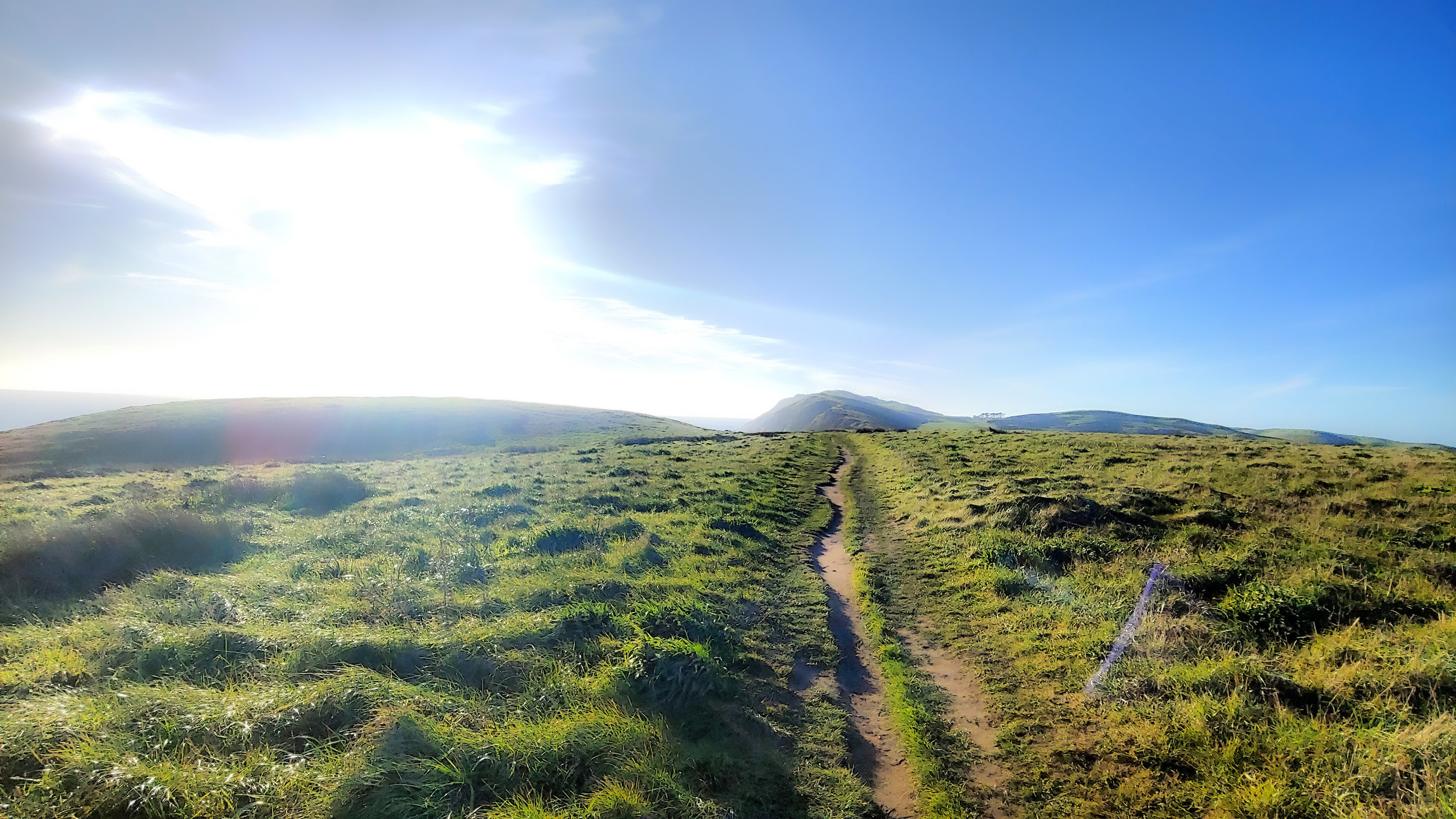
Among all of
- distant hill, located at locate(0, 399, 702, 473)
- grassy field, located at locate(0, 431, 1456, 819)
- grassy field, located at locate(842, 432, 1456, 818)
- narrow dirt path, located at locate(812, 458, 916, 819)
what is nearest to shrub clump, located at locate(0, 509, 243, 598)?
grassy field, located at locate(0, 431, 1456, 819)

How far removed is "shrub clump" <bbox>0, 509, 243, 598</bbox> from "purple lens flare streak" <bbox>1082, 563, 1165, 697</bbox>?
20.7 metres

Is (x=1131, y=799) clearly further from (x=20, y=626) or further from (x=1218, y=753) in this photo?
(x=20, y=626)

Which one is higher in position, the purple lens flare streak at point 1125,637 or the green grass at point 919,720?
the purple lens flare streak at point 1125,637

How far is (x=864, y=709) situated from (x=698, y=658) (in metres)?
3.05

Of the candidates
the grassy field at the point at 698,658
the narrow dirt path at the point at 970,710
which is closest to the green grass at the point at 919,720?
the grassy field at the point at 698,658

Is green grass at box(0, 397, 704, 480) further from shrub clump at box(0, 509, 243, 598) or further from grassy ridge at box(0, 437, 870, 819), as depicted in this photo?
grassy ridge at box(0, 437, 870, 819)

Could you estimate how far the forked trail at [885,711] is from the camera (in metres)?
7.41

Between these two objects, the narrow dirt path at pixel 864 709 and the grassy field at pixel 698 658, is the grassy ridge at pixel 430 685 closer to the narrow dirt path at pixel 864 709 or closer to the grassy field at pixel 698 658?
the grassy field at pixel 698 658

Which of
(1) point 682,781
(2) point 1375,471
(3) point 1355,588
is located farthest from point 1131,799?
(2) point 1375,471

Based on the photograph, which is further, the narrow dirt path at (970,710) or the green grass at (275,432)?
the green grass at (275,432)

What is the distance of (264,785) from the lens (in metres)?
5.77

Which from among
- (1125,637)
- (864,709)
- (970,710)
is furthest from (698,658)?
(1125,637)

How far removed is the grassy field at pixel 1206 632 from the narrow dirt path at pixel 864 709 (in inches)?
19.5

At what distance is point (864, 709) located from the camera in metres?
9.30
